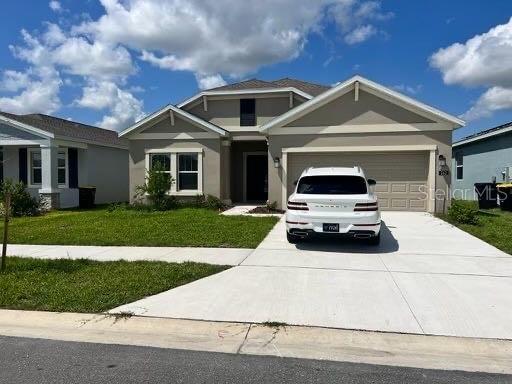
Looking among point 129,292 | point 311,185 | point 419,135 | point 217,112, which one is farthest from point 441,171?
point 129,292

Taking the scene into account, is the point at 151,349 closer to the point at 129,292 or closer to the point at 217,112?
the point at 129,292

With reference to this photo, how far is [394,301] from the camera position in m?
5.69

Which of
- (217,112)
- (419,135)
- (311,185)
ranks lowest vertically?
(311,185)

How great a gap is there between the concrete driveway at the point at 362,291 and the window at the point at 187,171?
9417 millimetres

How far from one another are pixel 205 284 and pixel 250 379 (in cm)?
291

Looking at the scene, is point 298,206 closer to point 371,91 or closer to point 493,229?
point 493,229

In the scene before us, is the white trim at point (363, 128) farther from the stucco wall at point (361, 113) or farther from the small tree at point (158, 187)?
the small tree at point (158, 187)

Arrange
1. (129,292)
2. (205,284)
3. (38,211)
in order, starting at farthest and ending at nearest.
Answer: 1. (38,211)
2. (205,284)
3. (129,292)

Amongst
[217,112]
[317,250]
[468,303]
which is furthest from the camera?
[217,112]

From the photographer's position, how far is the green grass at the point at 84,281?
18.5 feet

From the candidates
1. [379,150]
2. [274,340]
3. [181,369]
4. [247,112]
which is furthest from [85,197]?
[181,369]

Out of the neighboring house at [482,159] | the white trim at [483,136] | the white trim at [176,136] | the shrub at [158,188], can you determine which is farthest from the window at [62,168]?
the white trim at [483,136]

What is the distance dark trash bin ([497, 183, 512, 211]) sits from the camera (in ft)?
55.9

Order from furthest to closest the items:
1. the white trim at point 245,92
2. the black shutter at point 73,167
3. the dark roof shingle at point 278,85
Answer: the black shutter at point 73,167, the dark roof shingle at point 278,85, the white trim at point 245,92
